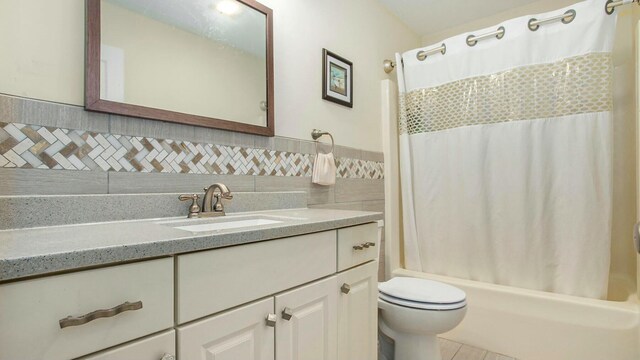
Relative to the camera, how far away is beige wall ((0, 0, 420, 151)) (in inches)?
34.4

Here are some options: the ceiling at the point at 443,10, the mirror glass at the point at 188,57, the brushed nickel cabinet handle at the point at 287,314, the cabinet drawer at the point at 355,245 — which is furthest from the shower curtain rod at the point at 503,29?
the brushed nickel cabinet handle at the point at 287,314

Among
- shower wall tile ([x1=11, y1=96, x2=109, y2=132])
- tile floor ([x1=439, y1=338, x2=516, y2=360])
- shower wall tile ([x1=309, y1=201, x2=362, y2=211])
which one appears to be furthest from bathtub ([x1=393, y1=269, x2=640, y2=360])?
shower wall tile ([x1=11, y1=96, x2=109, y2=132])

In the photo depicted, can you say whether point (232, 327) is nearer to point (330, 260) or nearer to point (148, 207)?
point (330, 260)

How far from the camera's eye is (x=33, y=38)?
0.89 meters

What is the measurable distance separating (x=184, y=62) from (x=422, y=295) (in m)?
1.45

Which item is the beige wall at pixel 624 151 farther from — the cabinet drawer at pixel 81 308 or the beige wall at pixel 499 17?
the cabinet drawer at pixel 81 308

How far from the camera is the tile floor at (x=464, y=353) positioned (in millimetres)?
1775

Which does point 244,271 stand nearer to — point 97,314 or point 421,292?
point 97,314

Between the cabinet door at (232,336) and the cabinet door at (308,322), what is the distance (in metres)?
0.04

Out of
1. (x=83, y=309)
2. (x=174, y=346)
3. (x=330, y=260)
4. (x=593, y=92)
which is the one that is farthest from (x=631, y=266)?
(x=83, y=309)

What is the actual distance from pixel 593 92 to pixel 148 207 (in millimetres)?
2242

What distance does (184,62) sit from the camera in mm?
1211

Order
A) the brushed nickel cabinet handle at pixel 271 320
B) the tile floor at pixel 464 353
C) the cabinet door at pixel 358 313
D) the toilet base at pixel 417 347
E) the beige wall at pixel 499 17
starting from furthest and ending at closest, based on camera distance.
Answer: the beige wall at pixel 499 17 → the tile floor at pixel 464 353 → the toilet base at pixel 417 347 → the cabinet door at pixel 358 313 → the brushed nickel cabinet handle at pixel 271 320

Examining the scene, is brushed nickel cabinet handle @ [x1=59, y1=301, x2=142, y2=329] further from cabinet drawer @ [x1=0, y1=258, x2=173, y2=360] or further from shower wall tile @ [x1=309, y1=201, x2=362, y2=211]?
shower wall tile @ [x1=309, y1=201, x2=362, y2=211]
